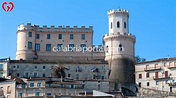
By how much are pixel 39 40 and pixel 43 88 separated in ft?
66.2

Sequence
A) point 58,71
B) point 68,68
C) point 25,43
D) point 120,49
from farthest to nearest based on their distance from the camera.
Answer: point 25,43
point 120,49
point 68,68
point 58,71

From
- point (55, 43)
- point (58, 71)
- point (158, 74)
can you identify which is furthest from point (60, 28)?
point (158, 74)

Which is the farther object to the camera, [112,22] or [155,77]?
A: [112,22]

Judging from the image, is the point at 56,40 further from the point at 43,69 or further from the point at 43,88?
the point at 43,88

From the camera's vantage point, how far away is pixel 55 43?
108 meters

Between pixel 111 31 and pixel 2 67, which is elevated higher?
pixel 111 31

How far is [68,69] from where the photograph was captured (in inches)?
4003

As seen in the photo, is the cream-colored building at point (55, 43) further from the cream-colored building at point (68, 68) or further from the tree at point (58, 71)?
the tree at point (58, 71)

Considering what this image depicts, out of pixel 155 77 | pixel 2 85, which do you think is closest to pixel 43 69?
pixel 2 85

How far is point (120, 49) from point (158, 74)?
9113mm

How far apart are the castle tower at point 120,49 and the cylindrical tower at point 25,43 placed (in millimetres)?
13563

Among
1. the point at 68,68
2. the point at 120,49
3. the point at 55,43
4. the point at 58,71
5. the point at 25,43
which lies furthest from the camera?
the point at 55,43

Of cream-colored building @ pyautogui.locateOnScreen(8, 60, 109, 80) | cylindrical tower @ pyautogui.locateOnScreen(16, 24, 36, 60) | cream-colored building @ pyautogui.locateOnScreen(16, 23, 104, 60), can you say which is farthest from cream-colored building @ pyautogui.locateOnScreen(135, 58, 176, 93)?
cylindrical tower @ pyautogui.locateOnScreen(16, 24, 36, 60)

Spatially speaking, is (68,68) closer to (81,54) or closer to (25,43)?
(81,54)
